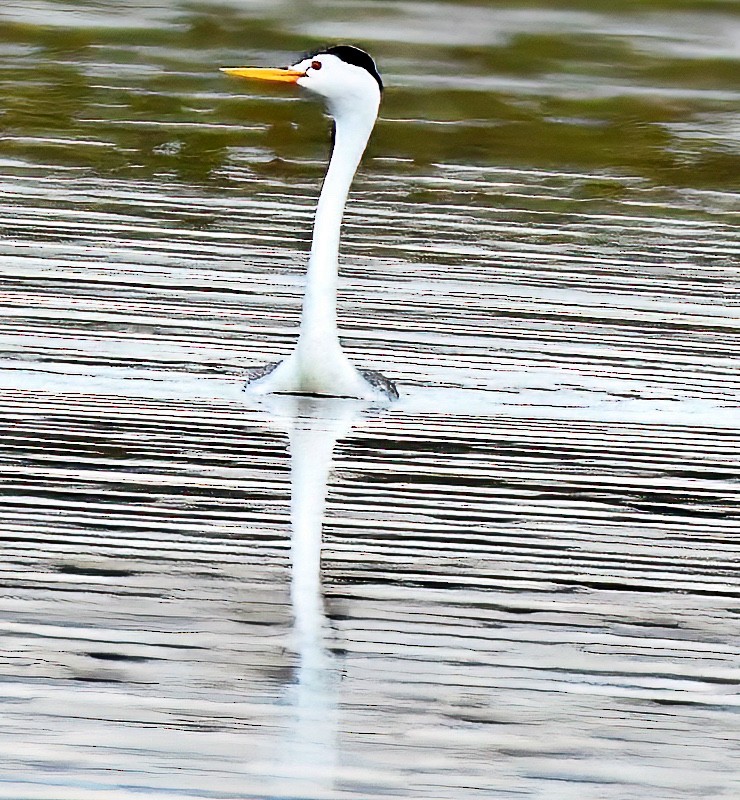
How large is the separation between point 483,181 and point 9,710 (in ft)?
40.4

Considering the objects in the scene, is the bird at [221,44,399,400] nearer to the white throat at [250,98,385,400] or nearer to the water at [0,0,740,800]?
the white throat at [250,98,385,400]

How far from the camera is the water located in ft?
21.6

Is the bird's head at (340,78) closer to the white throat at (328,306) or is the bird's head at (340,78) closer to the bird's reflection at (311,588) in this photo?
the white throat at (328,306)

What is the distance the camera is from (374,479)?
31.0 ft

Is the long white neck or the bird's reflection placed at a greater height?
the long white neck

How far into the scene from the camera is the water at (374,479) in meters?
6.59

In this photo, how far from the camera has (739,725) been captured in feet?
22.4

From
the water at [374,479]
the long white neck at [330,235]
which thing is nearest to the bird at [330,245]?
the long white neck at [330,235]

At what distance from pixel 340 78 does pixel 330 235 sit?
2.41ft

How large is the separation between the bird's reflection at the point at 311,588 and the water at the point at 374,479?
0.02 metres

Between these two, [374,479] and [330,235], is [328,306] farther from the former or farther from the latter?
[374,479]

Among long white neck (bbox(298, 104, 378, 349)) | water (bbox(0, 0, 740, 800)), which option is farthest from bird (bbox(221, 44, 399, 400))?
water (bbox(0, 0, 740, 800))

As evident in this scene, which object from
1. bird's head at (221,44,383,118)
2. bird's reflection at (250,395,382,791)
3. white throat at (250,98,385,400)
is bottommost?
bird's reflection at (250,395,382,791)

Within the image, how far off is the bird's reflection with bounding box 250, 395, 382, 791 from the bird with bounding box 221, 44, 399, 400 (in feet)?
0.31
